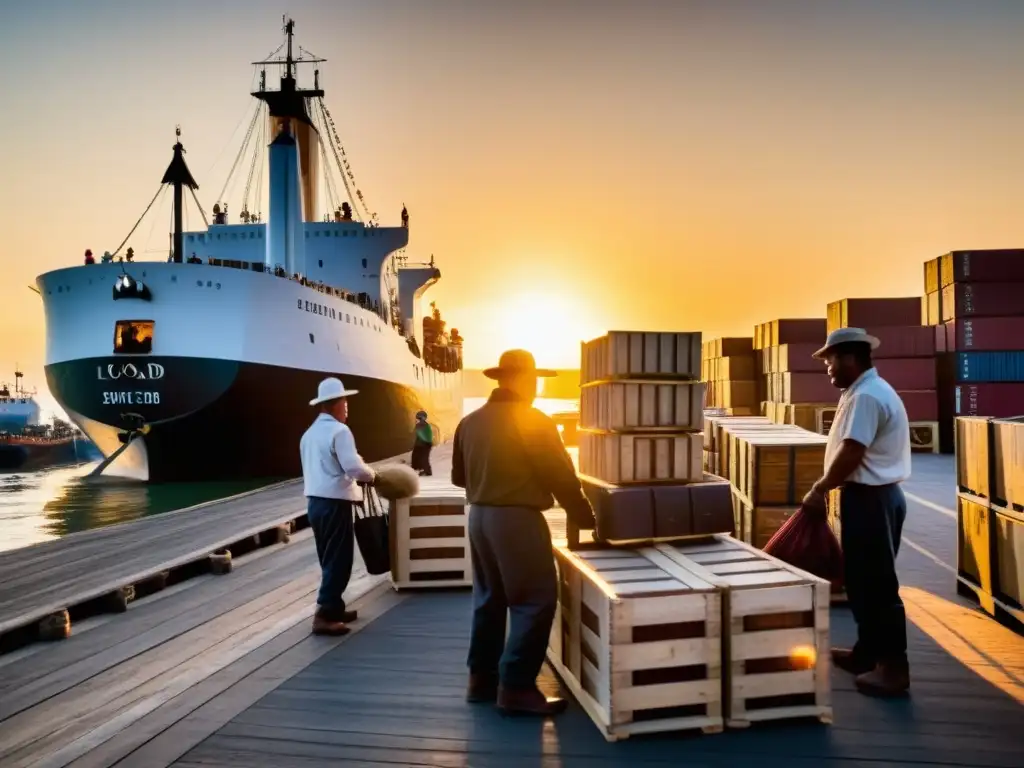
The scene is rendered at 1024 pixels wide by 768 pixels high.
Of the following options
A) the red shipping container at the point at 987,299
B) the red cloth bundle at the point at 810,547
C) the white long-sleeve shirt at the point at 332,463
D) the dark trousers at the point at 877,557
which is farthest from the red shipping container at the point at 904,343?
the white long-sleeve shirt at the point at 332,463

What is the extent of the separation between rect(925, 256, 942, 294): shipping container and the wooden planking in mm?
22700

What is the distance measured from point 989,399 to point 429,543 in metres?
22.4

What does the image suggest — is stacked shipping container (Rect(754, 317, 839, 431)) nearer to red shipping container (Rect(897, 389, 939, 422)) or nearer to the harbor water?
red shipping container (Rect(897, 389, 939, 422))

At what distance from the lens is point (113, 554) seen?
9.93 m

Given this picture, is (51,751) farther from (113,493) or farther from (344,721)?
(113,493)

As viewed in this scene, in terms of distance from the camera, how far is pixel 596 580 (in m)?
3.87

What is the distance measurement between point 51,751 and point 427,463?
13.8m

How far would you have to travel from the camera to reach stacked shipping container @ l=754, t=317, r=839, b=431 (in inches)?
946

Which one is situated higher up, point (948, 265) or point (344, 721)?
point (948, 265)

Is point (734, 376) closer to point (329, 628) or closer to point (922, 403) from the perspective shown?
point (922, 403)

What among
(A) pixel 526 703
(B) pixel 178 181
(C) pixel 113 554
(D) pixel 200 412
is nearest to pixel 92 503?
(D) pixel 200 412

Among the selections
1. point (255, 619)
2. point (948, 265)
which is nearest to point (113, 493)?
point (255, 619)

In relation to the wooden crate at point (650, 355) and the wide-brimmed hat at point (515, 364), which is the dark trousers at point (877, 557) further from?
the wide-brimmed hat at point (515, 364)

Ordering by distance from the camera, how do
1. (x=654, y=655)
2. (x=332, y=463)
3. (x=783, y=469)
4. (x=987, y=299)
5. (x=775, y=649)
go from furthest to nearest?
1. (x=987, y=299)
2. (x=783, y=469)
3. (x=332, y=463)
4. (x=775, y=649)
5. (x=654, y=655)
